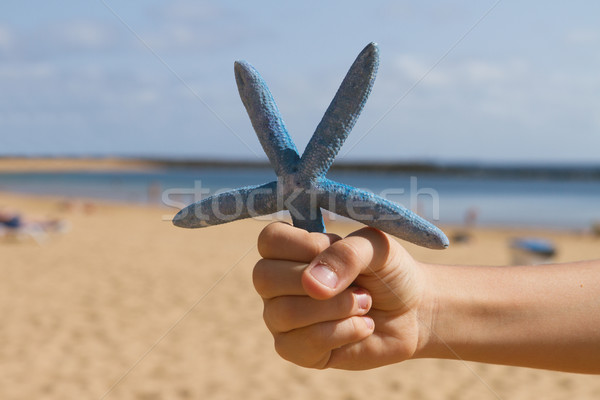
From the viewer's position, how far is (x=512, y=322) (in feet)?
5.98

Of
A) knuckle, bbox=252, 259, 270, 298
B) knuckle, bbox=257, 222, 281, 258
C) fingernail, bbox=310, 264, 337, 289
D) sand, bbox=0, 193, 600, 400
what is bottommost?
sand, bbox=0, 193, 600, 400

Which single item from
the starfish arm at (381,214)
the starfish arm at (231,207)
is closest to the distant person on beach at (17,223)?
the starfish arm at (231,207)

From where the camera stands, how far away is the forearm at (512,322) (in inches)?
71.6

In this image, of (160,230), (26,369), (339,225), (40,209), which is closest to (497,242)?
(339,225)

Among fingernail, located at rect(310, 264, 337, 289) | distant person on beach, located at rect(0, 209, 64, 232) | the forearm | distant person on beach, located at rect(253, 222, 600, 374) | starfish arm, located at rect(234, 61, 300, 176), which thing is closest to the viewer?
fingernail, located at rect(310, 264, 337, 289)

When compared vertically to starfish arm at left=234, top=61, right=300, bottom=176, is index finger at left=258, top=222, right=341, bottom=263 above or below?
below

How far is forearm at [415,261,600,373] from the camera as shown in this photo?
1818 mm

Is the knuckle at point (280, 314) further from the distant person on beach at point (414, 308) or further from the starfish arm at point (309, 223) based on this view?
the starfish arm at point (309, 223)

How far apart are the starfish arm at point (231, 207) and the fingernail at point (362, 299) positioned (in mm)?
343

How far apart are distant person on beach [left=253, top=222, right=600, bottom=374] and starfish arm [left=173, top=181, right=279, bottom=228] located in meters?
0.12

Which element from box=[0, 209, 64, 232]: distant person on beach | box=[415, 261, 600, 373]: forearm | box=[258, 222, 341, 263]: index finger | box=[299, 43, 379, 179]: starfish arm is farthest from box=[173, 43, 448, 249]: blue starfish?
box=[0, 209, 64, 232]: distant person on beach

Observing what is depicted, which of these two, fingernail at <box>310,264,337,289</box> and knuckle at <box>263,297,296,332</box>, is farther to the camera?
knuckle at <box>263,297,296,332</box>

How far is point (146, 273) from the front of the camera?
8.26 m

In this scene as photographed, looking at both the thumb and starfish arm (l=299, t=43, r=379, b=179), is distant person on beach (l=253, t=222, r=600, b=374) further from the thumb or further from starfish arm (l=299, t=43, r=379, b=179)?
starfish arm (l=299, t=43, r=379, b=179)
